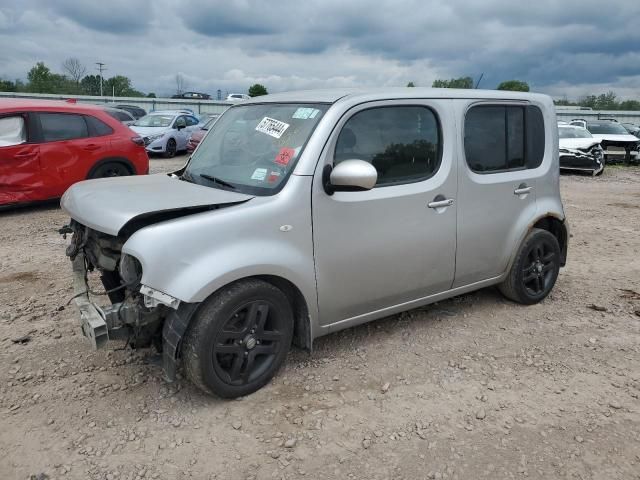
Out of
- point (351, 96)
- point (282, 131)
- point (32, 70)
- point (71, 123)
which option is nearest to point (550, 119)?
point (351, 96)

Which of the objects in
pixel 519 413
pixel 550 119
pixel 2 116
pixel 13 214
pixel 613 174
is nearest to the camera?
pixel 519 413

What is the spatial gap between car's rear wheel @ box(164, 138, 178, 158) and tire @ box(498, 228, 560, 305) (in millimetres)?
13662

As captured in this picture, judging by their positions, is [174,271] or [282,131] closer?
[174,271]

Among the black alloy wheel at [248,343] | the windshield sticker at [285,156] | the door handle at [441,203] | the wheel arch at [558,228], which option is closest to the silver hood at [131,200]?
the windshield sticker at [285,156]

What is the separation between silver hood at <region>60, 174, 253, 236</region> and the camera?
289 cm

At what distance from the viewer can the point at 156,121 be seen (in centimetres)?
1753

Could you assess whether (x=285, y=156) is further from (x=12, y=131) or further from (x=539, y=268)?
(x=12, y=131)

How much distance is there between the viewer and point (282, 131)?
137 inches

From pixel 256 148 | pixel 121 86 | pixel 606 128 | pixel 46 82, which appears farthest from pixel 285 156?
pixel 121 86

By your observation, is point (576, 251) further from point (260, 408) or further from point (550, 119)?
point (260, 408)

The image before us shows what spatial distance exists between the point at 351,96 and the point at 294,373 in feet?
6.12

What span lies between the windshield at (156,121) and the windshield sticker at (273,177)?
15.0 metres

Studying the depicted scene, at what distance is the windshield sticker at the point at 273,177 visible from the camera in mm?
3240

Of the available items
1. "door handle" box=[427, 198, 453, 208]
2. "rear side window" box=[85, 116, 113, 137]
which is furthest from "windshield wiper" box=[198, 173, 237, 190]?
"rear side window" box=[85, 116, 113, 137]
